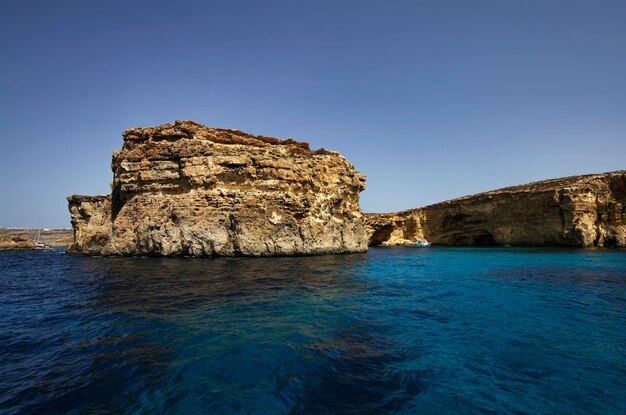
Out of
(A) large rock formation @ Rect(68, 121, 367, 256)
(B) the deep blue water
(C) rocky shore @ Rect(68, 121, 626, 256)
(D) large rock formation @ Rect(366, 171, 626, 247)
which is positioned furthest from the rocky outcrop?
(D) large rock formation @ Rect(366, 171, 626, 247)

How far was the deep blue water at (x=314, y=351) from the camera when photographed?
4.73 m

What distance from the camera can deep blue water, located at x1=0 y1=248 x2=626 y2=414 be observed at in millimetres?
4730

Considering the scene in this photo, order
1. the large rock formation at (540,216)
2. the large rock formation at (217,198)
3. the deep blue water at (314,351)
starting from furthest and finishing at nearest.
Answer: the large rock formation at (540,216) → the large rock formation at (217,198) → the deep blue water at (314,351)

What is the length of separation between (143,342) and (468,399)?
6.65 meters

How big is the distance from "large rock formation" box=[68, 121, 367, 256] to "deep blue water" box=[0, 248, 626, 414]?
15364 mm

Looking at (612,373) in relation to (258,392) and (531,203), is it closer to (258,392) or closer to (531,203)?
(258,392)

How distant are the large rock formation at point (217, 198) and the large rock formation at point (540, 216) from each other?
94.3 feet

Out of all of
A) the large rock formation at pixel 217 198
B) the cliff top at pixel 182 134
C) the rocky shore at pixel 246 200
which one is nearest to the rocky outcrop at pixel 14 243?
the rocky shore at pixel 246 200

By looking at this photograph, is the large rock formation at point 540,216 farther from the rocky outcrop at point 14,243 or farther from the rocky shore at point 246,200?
the rocky outcrop at point 14,243

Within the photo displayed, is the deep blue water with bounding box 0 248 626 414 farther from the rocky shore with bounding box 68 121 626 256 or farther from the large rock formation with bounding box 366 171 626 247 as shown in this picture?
the large rock formation with bounding box 366 171 626 247

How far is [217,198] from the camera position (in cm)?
2883

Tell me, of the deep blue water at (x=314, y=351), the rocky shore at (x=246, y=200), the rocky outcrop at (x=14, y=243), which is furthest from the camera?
the rocky outcrop at (x=14, y=243)

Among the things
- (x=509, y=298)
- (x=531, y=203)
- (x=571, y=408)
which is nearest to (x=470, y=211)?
(x=531, y=203)

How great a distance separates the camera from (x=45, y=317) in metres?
9.86
